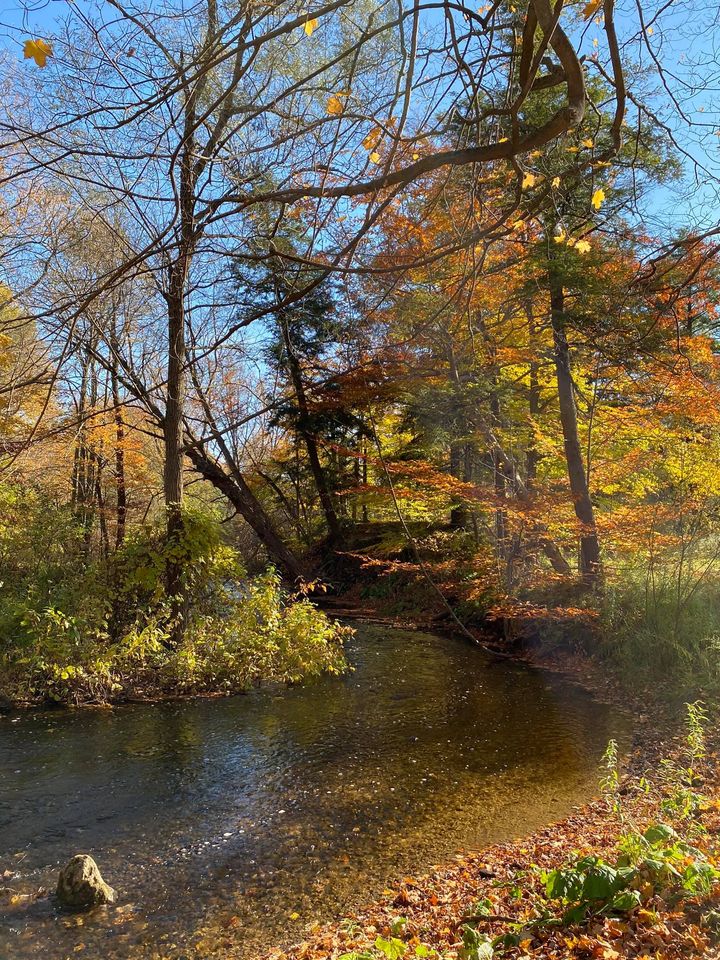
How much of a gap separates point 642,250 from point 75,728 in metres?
10.2

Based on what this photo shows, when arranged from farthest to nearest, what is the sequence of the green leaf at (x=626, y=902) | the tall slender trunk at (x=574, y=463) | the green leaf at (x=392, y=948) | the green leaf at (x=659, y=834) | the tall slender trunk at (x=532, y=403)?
1. the tall slender trunk at (x=532, y=403)
2. the tall slender trunk at (x=574, y=463)
3. the green leaf at (x=659, y=834)
4. the green leaf at (x=626, y=902)
5. the green leaf at (x=392, y=948)

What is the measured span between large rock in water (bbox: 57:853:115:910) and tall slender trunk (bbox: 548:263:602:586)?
27.2 feet

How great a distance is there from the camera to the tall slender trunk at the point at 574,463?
10445 mm

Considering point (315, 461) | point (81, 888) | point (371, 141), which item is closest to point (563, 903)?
point (81, 888)

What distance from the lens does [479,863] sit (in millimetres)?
4602

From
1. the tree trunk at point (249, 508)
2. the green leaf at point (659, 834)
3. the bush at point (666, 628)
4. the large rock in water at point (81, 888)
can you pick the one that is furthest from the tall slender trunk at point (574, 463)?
the large rock in water at point (81, 888)

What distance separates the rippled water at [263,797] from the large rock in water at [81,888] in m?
0.12

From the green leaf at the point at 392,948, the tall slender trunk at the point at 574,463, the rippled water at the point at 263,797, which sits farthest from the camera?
the tall slender trunk at the point at 574,463

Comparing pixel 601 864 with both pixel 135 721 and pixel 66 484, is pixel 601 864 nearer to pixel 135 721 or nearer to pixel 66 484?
pixel 135 721

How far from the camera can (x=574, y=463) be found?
432 inches

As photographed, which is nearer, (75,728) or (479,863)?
(479,863)

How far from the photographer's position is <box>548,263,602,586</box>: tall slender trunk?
1045cm

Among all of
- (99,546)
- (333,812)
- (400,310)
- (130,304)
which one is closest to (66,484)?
(99,546)

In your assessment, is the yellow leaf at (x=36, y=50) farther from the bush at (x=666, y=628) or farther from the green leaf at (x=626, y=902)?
the bush at (x=666, y=628)
